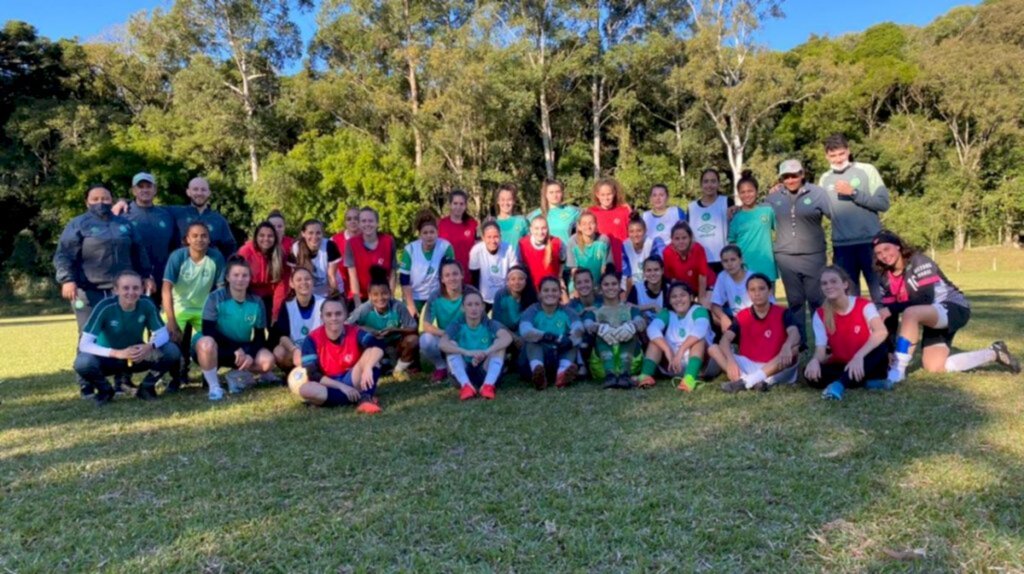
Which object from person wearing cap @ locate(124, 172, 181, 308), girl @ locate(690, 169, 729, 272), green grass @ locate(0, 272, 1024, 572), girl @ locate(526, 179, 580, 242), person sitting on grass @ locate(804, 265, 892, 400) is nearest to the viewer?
green grass @ locate(0, 272, 1024, 572)

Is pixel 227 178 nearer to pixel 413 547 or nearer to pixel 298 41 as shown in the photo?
pixel 298 41

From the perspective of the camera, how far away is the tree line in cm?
3162

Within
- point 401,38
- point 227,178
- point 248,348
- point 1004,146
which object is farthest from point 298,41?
point 1004,146

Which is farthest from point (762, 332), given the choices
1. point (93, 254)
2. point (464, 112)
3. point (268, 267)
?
point (464, 112)

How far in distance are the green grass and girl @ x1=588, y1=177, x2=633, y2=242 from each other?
7.84 feet

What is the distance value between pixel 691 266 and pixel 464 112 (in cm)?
2468

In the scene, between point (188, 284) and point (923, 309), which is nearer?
point (923, 309)

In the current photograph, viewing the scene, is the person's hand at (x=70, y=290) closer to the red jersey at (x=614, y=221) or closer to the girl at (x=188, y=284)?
the girl at (x=188, y=284)

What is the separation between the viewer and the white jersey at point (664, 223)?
7.58 metres

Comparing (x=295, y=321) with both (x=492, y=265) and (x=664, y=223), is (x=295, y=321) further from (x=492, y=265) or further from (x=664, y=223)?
(x=664, y=223)

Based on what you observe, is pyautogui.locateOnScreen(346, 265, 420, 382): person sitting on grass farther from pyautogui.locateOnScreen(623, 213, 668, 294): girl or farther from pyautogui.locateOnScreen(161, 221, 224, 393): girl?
pyautogui.locateOnScreen(623, 213, 668, 294): girl

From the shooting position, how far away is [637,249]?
24.5ft

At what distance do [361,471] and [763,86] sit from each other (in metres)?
32.3

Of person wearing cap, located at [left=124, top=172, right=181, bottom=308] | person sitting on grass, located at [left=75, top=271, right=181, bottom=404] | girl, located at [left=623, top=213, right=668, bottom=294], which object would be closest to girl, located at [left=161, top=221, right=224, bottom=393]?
person wearing cap, located at [left=124, top=172, right=181, bottom=308]
